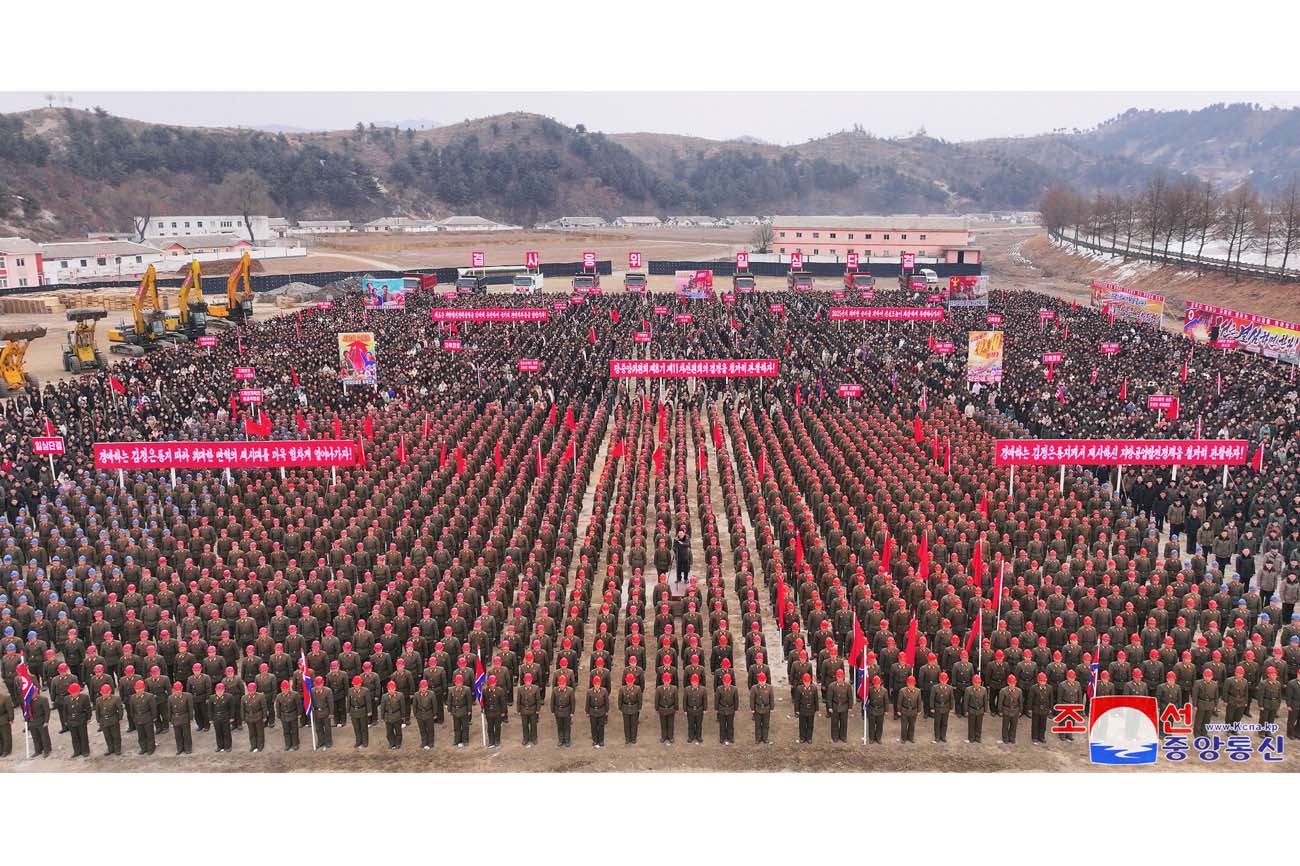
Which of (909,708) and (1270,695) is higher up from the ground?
(1270,695)

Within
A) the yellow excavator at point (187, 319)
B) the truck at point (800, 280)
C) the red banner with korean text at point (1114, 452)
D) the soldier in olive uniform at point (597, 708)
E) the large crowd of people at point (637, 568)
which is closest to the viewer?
the soldier in olive uniform at point (597, 708)

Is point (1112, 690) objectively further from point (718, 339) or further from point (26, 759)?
point (718, 339)

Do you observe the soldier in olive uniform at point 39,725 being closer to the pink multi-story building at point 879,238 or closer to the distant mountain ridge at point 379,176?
the pink multi-story building at point 879,238

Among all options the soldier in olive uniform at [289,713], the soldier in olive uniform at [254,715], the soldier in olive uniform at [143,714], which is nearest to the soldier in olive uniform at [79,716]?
the soldier in olive uniform at [143,714]

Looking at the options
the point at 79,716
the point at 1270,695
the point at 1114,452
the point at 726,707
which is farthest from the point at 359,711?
the point at 1114,452

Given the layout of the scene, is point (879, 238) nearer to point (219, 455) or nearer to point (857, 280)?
point (857, 280)

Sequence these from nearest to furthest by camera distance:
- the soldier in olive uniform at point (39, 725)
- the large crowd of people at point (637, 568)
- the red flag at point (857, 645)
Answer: the soldier in olive uniform at point (39, 725)
the large crowd of people at point (637, 568)
the red flag at point (857, 645)
